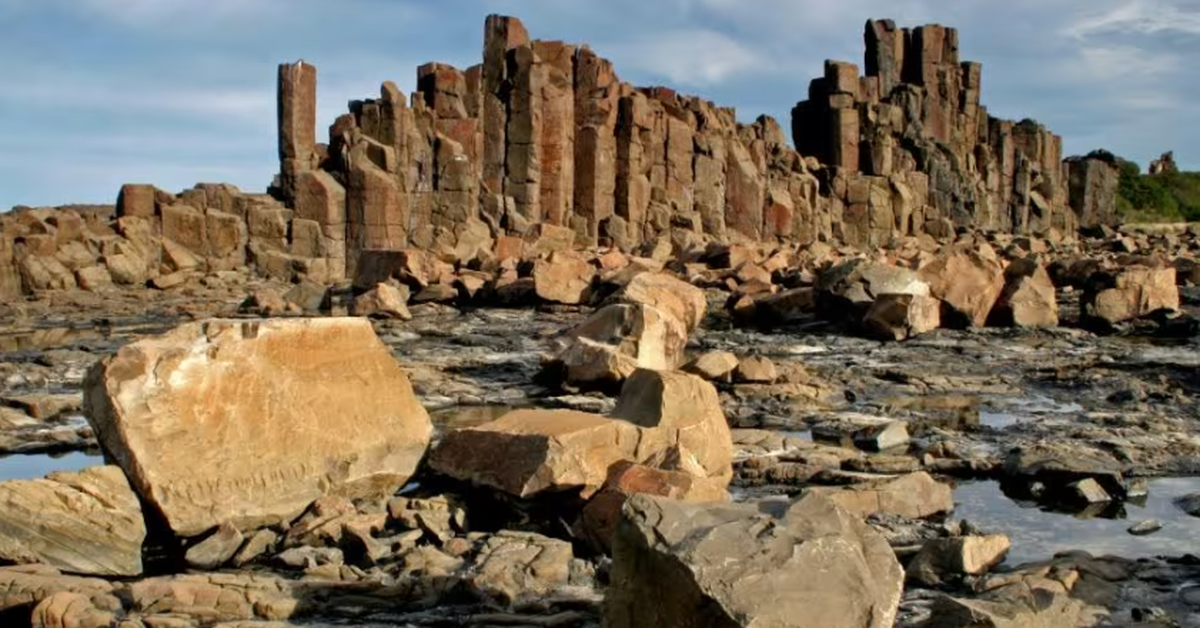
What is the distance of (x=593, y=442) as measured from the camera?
232 inches

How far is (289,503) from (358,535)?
692 mm

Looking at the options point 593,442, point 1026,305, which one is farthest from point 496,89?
point 593,442

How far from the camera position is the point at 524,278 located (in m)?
19.5

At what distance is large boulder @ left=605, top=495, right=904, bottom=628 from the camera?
3.38 meters

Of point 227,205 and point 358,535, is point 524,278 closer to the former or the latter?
point 227,205

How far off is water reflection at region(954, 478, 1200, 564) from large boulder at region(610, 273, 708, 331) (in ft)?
23.0

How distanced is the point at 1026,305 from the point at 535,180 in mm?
17862

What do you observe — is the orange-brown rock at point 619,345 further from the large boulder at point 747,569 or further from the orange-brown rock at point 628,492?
the large boulder at point 747,569

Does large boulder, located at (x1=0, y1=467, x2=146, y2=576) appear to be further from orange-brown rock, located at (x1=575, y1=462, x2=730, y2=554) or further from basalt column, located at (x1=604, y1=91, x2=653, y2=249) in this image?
basalt column, located at (x1=604, y1=91, x2=653, y2=249)

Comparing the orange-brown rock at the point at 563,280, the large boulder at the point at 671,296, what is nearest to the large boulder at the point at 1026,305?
the large boulder at the point at 671,296

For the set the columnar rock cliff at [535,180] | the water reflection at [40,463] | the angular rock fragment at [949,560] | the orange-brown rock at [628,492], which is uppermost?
the columnar rock cliff at [535,180]

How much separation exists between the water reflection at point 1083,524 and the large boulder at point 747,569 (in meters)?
2.04

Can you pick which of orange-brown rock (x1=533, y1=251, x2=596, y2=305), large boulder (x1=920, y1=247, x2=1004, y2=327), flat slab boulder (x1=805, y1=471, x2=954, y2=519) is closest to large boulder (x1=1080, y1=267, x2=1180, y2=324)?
large boulder (x1=920, y1=247, x2=1004, y2=327)

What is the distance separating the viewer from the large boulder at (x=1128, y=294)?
16188mm
